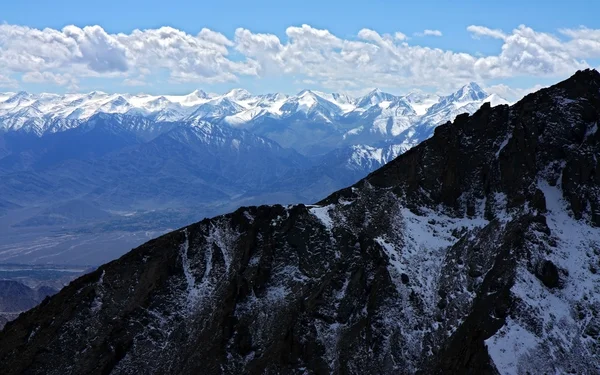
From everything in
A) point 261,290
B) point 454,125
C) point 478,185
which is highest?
point 454,125

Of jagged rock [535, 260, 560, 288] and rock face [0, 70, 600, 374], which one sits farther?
jagged rock [535, 260, 560, 288]

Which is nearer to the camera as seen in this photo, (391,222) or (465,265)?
(465,265)

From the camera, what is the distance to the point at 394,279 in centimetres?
10694

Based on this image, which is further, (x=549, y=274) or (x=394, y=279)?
(x=394, y=279)

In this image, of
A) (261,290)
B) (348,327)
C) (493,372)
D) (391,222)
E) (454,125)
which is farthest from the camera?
(454,125)

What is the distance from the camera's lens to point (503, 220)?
4397 inches

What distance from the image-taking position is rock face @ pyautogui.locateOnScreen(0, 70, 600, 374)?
95.4 meters

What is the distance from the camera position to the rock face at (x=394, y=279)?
95438mm

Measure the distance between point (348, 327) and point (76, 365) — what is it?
1659 inches

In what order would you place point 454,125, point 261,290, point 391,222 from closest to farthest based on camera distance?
point 261,290
point 391,222
point 454,125

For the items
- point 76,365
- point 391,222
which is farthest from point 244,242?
point 76,365

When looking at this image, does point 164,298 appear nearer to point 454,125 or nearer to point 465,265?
point 465,265

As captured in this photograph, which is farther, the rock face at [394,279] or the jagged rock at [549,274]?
A: the jagged rock at [549,274]

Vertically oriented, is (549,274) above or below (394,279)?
below
